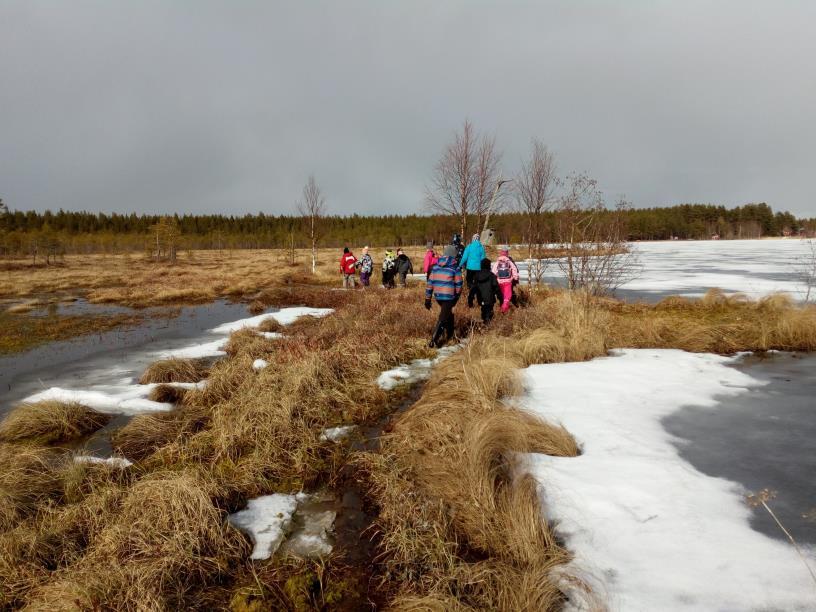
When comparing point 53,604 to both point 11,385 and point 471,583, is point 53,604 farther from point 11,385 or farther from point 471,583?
point 11,385

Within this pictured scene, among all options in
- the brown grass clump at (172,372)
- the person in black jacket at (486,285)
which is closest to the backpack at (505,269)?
the person in black jacket at (486,285)

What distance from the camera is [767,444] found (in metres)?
3.88

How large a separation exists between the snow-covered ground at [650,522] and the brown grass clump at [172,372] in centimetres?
556

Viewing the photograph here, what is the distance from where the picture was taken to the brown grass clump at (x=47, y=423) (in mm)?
4934

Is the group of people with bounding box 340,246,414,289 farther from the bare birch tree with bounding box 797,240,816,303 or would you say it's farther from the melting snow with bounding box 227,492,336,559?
the melting snow with bounding box 227,492,336,559

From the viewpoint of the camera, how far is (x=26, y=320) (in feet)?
44.7

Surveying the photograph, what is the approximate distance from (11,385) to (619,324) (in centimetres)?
1195

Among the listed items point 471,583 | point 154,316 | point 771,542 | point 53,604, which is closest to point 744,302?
point 771,542

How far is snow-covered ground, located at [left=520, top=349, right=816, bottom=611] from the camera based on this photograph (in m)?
2.18

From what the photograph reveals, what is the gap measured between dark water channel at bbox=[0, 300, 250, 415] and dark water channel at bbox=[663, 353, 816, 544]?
28.5 feet

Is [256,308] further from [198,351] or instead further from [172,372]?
[172,372]

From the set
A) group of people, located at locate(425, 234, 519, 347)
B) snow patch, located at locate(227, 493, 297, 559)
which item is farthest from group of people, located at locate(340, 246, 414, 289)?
snow patch, located at locate(227, 493, 297, 559)

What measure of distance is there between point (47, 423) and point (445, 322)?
6.28 meters

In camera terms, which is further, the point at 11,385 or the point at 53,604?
the point at 11,385
